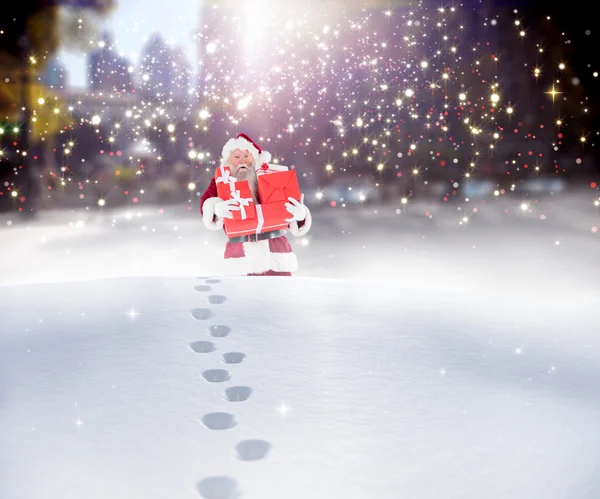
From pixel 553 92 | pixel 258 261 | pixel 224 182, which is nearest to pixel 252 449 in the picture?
pixel 224 182

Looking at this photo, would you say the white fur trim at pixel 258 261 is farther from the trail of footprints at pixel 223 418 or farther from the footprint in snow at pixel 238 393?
the footprint in snow at pixel 238 393

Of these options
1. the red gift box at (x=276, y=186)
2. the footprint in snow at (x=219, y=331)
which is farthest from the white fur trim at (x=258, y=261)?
the footprint in snow at (x=219, y=331)

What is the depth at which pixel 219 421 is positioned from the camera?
6.31ft

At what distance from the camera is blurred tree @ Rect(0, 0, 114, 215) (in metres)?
15.8

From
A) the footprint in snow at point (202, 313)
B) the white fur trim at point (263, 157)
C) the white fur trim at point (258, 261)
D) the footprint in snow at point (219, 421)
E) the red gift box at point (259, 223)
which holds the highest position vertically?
the white fur trim at point (263, 157)

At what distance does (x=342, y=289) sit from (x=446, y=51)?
14.1 metres

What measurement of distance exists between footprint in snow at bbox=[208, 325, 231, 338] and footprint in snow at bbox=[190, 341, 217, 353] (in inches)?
4.1

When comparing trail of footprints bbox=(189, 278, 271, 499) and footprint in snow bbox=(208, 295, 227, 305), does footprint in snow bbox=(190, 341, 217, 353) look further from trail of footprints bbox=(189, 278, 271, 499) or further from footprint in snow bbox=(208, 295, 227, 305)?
footprint in snow bbox=(208, 295, 227, 305)

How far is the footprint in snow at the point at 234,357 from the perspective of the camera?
2.37 metres

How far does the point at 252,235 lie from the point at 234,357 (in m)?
2.84

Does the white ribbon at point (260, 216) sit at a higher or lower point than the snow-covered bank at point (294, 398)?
higher

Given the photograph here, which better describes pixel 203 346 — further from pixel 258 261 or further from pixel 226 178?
pixel 258 261

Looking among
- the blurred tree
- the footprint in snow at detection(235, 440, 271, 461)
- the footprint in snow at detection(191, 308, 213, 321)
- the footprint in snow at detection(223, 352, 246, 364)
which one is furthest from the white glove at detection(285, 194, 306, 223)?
the blurred tree

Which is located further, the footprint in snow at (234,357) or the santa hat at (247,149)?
the santa hat at (247,149)
